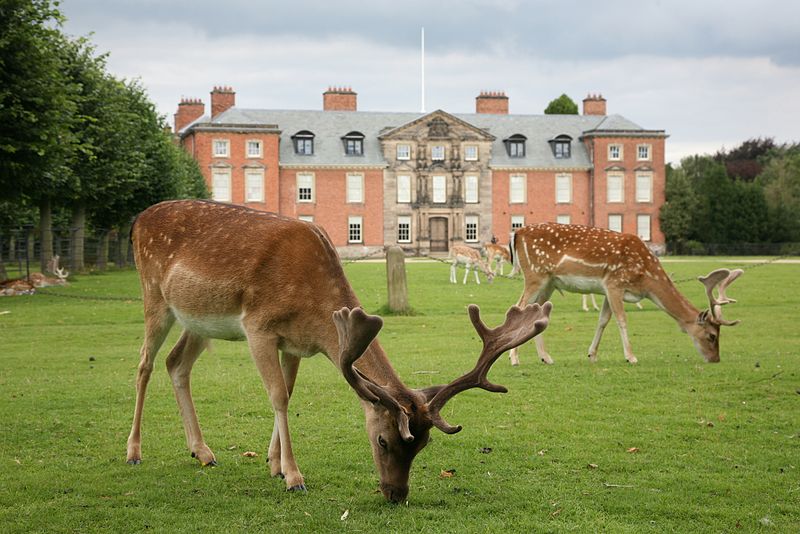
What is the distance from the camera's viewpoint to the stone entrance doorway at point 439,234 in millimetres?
73438

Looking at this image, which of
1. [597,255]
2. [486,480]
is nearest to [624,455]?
[486,480]

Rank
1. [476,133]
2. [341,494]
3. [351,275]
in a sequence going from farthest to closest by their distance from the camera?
[476,133], [351,275], [341,494]

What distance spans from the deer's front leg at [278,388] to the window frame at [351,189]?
6575cm

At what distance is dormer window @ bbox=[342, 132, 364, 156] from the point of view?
7175 centimetres

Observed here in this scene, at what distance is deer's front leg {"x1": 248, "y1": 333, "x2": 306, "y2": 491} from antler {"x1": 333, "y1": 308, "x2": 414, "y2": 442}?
0.84 meters

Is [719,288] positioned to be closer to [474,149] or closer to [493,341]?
[493,341]

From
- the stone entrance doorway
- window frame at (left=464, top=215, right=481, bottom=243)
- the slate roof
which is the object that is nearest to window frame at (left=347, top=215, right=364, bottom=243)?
the slate roof

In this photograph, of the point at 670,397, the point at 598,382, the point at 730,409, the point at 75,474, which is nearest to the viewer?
the point at 75,474

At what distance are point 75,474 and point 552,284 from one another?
7.63m

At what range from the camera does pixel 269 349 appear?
20.4 feet

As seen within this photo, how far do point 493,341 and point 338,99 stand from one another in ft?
242

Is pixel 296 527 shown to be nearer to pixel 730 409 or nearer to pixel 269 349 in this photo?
pixel 269 349

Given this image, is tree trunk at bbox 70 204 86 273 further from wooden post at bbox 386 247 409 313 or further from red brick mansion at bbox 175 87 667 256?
red brick mansion at bbox 175 87 667 256

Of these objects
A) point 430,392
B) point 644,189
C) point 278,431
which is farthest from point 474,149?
point 430,392
